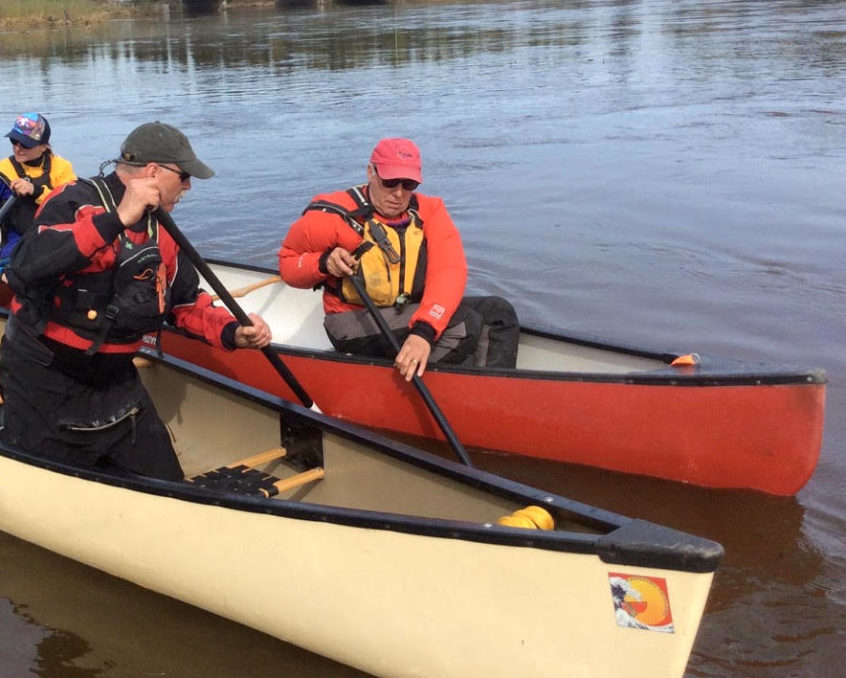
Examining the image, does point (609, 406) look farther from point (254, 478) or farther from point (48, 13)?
point (48, 13)

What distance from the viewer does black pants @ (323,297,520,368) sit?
488 centimetres

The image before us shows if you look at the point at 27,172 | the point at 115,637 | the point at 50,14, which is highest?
the point at 50,14

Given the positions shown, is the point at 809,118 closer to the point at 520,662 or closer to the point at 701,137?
the point at 701,137

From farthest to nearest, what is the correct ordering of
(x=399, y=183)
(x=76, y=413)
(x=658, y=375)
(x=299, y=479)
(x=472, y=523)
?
(x=399, y=183) < (x=658, y=375) < (x=299, y=479) < (x=76, y=413) < (x=472, y=523)

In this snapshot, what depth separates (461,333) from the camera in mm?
4879

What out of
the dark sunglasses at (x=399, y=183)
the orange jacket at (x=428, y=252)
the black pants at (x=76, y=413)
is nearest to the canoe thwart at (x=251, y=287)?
the orange jacket at (x=428, y=252)

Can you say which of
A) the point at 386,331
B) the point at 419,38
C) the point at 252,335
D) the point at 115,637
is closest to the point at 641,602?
the point at 252,335

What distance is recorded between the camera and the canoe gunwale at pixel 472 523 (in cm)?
250

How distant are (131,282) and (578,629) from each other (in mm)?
1763

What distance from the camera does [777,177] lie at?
995cm

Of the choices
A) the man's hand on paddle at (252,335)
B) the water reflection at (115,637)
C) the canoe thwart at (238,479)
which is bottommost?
the water reflection at (115,637)

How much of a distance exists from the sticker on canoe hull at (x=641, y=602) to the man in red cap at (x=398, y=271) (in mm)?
2097

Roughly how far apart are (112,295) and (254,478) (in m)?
1.05

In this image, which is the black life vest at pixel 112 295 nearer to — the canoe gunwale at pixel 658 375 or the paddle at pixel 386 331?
the canoe gunwale at pixel 658 375
